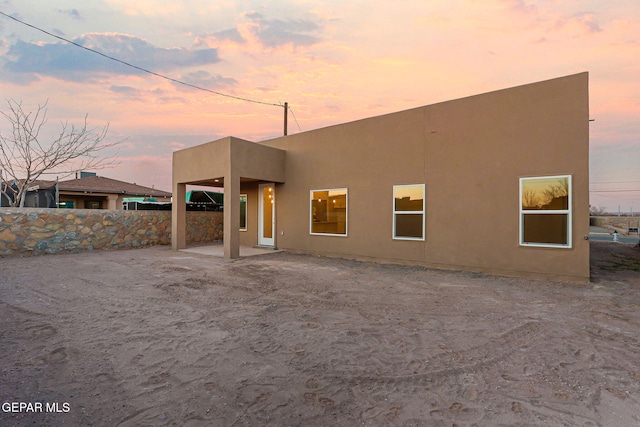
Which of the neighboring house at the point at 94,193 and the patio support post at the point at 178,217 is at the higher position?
the neighboring house at the point at 94,193

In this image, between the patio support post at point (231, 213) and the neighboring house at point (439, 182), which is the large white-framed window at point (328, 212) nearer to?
the neighboring house at point (439, 182)

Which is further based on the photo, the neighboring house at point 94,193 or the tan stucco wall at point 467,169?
the neighboring house at point 94,193

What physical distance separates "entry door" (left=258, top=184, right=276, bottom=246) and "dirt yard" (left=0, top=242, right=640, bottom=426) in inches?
221

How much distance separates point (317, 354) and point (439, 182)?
5.97 meters

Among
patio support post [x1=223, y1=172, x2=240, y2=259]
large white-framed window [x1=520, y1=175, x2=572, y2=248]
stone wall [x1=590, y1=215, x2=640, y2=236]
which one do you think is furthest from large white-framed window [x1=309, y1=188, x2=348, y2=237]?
stone wall [x1=590, y1=215, x2=640, y2=236]

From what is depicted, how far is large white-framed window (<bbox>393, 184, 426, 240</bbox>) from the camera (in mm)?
7902

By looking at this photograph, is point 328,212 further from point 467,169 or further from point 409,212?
point 467,169

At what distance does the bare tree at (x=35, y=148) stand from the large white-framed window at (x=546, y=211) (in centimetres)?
1425

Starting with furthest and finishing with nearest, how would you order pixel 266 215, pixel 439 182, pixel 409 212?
pixel 266 215 < pixel 409 212 < pixel 439 182

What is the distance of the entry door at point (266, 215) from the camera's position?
446 inches

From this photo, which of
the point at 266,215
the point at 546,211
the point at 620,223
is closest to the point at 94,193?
the point at 266,215

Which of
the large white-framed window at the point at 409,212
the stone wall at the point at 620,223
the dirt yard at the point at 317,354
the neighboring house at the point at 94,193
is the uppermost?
the neighboring house at the point at 94,193

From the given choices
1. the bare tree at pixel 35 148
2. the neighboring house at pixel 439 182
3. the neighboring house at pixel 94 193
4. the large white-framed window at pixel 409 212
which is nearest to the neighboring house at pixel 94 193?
the neighboring house at pixel 94 193

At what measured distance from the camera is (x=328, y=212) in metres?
9.73
